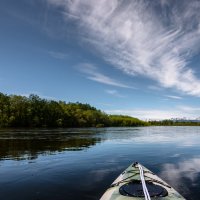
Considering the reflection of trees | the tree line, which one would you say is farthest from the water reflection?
the tree line

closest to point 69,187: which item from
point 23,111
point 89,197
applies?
point 89,197

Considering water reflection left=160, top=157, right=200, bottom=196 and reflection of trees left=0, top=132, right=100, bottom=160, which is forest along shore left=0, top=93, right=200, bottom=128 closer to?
reflection of trees left=0, top=132, right=100, bottom=160

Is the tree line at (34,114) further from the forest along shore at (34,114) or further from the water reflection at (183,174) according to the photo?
the water reflection at (183,174)

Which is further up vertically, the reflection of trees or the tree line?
the tree line

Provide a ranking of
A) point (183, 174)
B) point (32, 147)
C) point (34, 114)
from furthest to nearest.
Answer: point (34, 114) < point (32, 147) < point (183, 174)

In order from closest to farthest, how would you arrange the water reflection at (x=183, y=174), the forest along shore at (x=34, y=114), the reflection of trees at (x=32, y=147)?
the water reflection at (x=183, y=174) → the reflection of trees at (x=32, y=147) → the forest along shore at (x=34, y=114)

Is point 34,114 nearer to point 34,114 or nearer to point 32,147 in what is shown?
point 34,114

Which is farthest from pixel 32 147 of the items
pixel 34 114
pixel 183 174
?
pixel 34 114

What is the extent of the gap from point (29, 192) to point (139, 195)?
292 inches

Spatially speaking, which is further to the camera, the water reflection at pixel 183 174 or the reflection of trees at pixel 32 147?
the reflection of trees at pixel 32 147

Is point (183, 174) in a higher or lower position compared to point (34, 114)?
lower

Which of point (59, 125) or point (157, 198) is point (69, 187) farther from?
point (59, 125)

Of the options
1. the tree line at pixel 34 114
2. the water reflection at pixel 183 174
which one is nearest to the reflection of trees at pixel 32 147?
the water reflection at pixel 183 174

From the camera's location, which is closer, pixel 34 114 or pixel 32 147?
pixel 32 147
